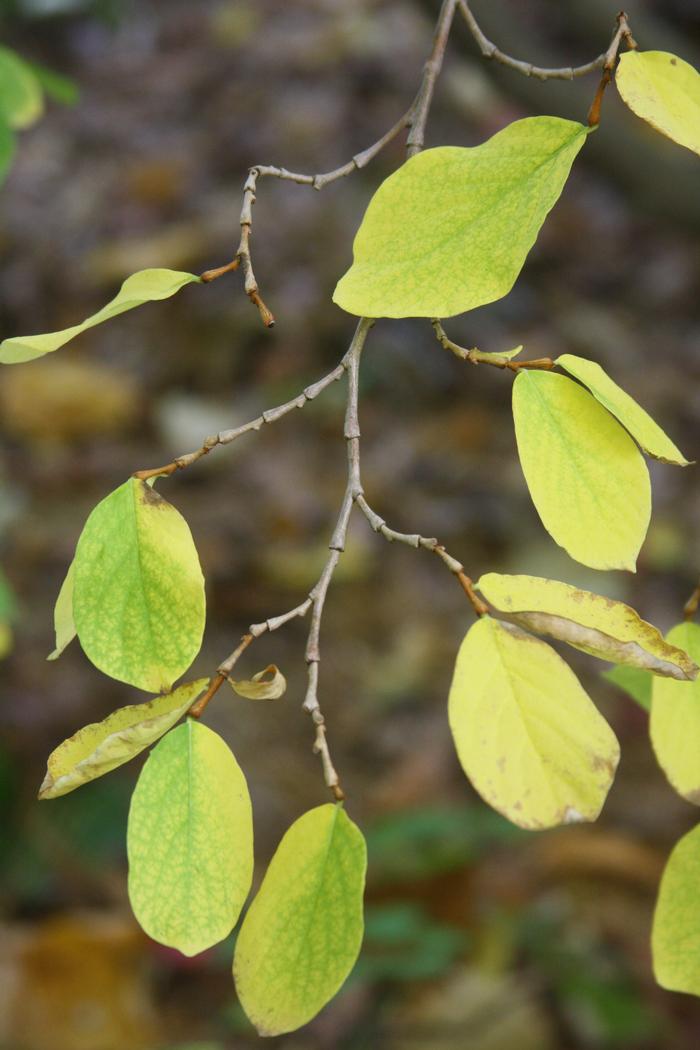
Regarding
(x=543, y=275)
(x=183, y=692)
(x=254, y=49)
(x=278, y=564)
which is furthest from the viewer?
(x=254, y=49)

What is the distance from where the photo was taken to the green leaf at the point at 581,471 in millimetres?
460

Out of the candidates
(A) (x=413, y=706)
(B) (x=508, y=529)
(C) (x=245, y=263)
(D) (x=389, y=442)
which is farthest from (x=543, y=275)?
(C) (x=245, y=263)

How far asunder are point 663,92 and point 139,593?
0.30 metres

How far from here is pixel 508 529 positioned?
209 cm

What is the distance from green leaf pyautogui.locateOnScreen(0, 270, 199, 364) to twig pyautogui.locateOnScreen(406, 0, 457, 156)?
0.54 feet

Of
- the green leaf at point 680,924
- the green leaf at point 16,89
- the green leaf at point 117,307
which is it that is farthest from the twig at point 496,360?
the green leaf at point 16,89

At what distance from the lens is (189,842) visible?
0.45 meters

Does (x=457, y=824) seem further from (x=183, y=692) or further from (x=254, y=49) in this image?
(x=254, y=49)

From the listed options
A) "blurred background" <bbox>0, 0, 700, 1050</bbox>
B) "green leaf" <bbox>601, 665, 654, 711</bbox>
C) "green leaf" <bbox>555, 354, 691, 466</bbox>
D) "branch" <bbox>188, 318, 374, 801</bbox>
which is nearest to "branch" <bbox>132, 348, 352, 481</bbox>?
"branch" <bbox>188, 318, 374, 801</bbox>

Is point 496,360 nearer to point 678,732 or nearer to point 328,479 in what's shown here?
point 678,732

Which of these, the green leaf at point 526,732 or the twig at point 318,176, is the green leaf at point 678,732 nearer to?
the green leaf at point 526,732

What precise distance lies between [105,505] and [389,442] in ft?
6.18

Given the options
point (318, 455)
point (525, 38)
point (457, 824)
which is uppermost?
point (525, 38)

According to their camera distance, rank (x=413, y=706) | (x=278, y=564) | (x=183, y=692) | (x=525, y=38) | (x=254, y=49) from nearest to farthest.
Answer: (x=183, y=692) < (x=525, y=38) < (x=413, y=706) < (x=278, y=564) < (x=254, y=49)
